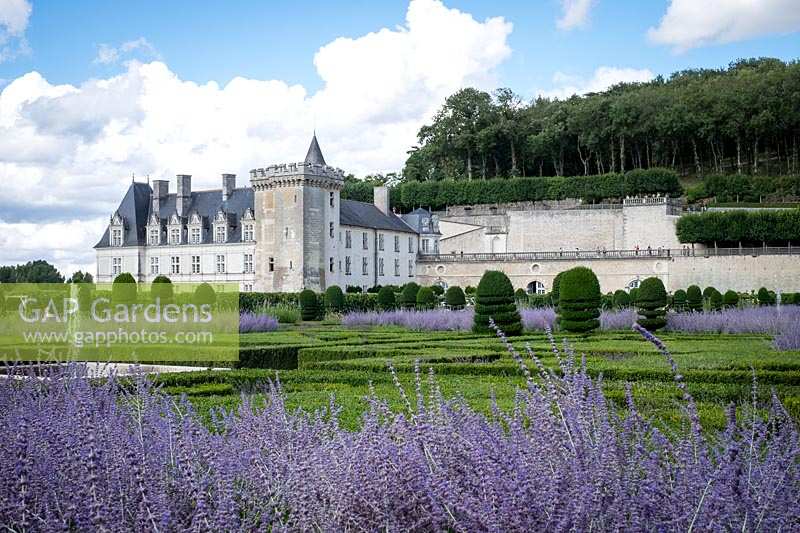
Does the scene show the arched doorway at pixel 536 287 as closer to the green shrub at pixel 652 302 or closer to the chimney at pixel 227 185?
the chimney at pixel 227 185

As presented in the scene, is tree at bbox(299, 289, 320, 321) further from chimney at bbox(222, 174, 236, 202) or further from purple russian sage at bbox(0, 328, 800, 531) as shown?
purple russian sage at bbox(0, 328, 800, 531)

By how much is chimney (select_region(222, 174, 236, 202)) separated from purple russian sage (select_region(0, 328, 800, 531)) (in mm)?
42208

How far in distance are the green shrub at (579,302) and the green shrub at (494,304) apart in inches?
43.8

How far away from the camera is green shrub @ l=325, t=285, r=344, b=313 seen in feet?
102

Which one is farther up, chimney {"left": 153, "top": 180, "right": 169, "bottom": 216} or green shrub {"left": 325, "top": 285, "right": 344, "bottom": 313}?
chimney {"left": 153, "top": 180, "right": 169, "bottom": 216}

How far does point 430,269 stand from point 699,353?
35.7 m

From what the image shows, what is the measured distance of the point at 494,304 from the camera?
19.9 metres

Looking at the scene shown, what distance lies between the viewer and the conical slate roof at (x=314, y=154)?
4119 cm

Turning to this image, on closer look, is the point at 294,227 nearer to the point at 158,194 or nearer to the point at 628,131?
the point at 158,194

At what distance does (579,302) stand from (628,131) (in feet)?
125

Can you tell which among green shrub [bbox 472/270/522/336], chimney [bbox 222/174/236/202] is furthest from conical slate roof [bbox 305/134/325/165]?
green shrub [bbox 472/270/522/336]

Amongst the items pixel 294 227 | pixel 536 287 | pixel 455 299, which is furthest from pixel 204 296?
pixel 536 287

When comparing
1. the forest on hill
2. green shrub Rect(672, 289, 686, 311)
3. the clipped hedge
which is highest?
the forest on hill

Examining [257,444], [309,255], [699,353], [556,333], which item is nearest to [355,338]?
[556,333]
